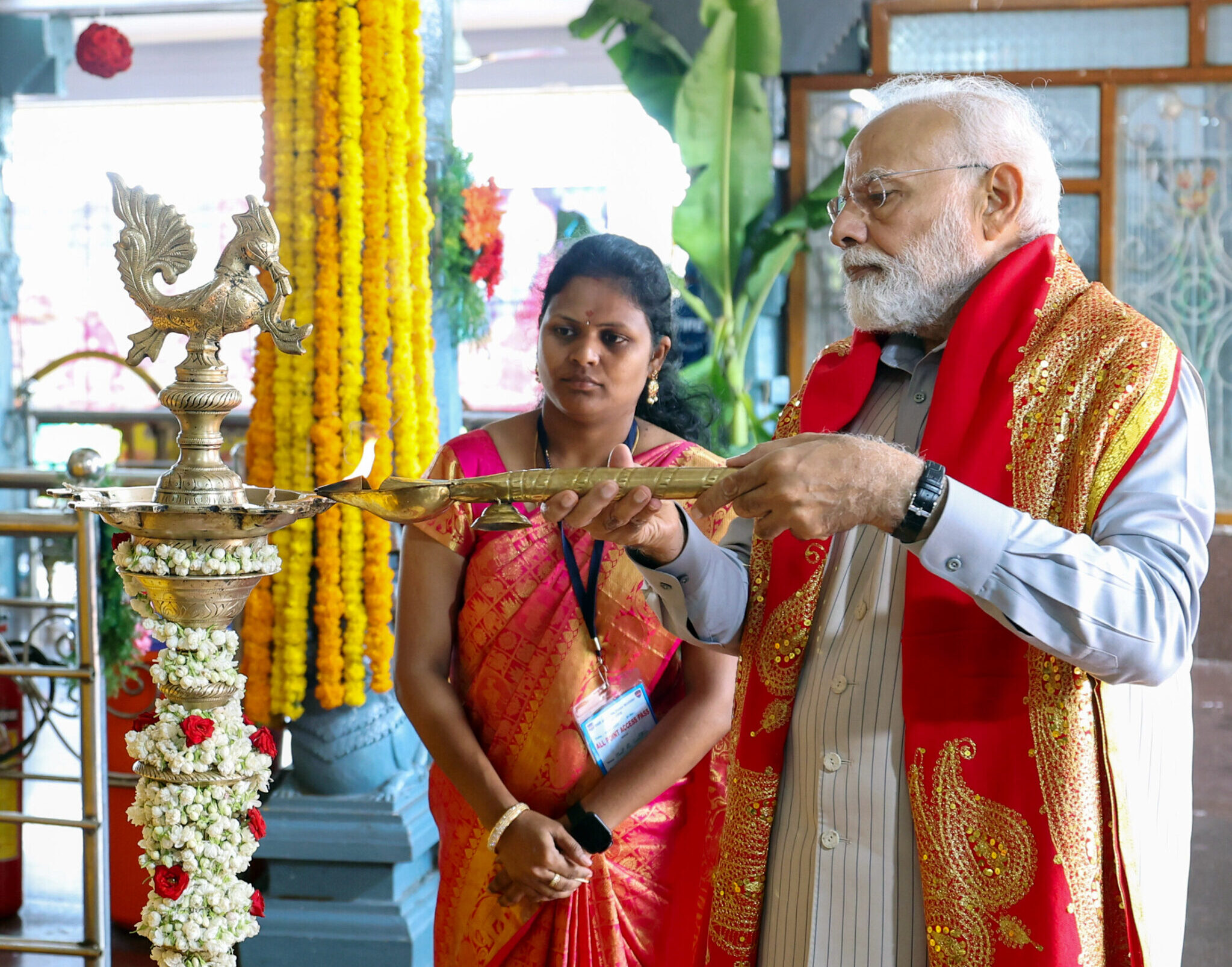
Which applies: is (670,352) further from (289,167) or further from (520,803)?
(289,167)

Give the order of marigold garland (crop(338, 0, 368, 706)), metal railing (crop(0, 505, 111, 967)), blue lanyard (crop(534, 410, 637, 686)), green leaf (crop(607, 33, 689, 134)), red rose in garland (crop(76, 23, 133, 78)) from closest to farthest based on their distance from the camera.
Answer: blue lanyard (crop(534, 410, 637, 686))
metal railing (crop(0, 505, 111, 967))
marigold garland (crop(338, 0, 368, 706))
green leaf (crop(607, 33, 689, 134))
red rose in garland (crop(76, 23, 133, 78))

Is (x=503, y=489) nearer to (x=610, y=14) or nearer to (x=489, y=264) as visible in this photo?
(x=489, y=264)

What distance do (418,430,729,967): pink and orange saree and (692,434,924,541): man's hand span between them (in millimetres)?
710

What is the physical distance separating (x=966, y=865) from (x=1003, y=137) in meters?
0.88

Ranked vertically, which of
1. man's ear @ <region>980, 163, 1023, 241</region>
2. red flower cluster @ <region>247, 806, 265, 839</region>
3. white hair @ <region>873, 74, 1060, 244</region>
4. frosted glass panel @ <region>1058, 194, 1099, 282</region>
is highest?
frosted glass panel @ <region>1058, 194, 1099, 282</region>

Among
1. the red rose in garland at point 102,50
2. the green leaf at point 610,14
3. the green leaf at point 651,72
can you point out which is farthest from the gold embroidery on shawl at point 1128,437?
the red rose in garland at point 102,50

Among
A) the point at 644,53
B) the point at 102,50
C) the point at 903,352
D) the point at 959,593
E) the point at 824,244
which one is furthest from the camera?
the point at 102,50

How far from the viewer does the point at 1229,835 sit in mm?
3605

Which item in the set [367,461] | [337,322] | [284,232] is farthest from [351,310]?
[367,461]

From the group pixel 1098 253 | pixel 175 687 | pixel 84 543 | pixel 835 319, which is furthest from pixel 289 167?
pixel 1098 253

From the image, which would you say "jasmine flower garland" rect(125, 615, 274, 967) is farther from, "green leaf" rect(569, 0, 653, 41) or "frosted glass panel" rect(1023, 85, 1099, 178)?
"frosted glass panel" rect(1023, 85, 1099, 178)

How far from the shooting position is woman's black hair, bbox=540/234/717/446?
194 cm

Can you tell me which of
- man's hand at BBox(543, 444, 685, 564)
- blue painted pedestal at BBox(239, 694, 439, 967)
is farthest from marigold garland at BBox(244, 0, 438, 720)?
man's hand at BBox(543, 444, 685, 564)

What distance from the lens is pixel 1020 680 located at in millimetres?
1288
